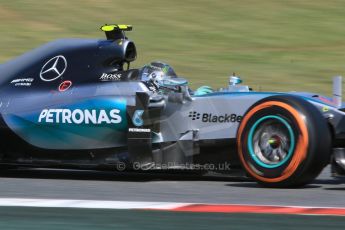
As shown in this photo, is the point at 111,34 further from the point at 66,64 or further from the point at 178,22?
the point at 178,22

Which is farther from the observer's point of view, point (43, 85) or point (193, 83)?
point (193, 83)

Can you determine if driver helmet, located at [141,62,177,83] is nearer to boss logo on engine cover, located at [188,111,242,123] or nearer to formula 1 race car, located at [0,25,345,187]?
formula 1 race car, located at [0,25,345,187]

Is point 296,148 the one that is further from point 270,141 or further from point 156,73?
point 156,73

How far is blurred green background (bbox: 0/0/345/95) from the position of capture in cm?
1606

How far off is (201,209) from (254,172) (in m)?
1.53

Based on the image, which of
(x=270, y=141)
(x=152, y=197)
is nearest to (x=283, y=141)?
(x=270, y=141)

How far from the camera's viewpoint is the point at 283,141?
23.2 ft

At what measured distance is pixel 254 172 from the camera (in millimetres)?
7125

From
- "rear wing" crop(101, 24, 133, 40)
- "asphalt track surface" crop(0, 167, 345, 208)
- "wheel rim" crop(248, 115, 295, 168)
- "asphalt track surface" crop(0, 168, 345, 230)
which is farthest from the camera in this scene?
"rear wing" crop(101, 24, 133, 40)

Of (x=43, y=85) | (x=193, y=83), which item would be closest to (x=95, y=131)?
(x=43, y=85)

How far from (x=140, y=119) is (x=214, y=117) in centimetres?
68

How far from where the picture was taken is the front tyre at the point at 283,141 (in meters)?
6.87

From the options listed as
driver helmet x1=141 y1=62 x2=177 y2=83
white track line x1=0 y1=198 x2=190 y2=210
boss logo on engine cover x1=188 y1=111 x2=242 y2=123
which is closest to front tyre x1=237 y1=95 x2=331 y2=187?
boss logo on engine cover x1=188 y1=111 x2=242 y2=123

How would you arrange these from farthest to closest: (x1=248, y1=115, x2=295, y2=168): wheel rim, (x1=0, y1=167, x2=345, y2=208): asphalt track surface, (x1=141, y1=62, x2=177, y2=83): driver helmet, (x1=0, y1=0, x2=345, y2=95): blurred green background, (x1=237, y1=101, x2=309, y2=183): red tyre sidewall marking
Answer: (x1=0, y1=0, x2=345, y2=95): blurred green background
(x1=141, y1=62, x2=177, y2=83): driver helmet
(x1=248, y1=115, x2=295, y2=168): wheel rim
(x1=237, y1=101, x2=309, y2=183): red tyre sidewall marking
(x1=0, y1=167, x2=345, y2=208): asphalt track surface
